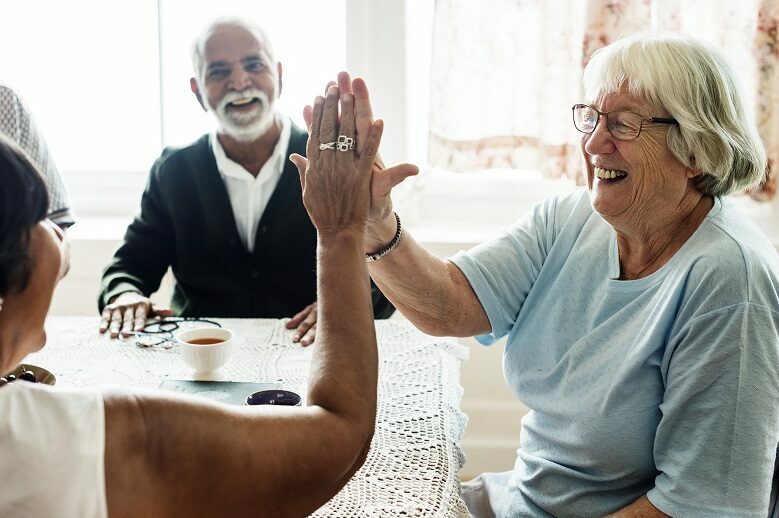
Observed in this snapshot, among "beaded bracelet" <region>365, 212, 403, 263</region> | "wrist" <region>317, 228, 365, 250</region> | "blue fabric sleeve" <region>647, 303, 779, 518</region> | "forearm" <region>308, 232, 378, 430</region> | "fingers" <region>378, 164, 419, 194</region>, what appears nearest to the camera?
"forearm" <region>308, 232, 378, 430</region>

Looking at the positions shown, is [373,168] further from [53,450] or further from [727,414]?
[53,450]

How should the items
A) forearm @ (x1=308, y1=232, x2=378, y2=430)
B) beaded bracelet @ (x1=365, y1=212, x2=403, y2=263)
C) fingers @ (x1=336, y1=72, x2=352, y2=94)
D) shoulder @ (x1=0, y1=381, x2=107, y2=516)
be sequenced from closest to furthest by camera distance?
1. shoulder @ (x1=0, y1=381, x2=107, y2=516)
2. forearm @ (x1=308, y1=232, x2=378, y2=430)
3. fingers @ (x1=336, y1=72, x2=352, y2=94)
4. beaded bracelet @ (x1=365, y1=212, x2=403, y2=263)

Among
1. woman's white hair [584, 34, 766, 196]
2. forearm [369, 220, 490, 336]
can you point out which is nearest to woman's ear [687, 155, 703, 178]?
woman's white hair [584, 34, 766, 196]

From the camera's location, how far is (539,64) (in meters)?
2.67

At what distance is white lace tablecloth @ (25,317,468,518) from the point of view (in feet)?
4.11

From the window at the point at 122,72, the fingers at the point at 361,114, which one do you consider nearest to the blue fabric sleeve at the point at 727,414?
the fingers at the point at 361,114

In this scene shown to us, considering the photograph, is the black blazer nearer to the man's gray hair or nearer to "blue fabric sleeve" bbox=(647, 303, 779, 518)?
the man's gray hair

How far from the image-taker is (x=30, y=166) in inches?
31.8

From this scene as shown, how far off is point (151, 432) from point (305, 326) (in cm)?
107

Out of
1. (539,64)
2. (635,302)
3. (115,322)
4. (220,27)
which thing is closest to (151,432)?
(635,302)

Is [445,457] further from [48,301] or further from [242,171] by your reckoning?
[242,171]

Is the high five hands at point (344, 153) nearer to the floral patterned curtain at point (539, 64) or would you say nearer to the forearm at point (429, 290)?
the forearm at point (429, 290)

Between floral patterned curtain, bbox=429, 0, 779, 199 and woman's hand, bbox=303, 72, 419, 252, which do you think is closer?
woman's hand, bbox=303, 72, 419, 252

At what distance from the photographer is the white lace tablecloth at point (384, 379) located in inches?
49.3
